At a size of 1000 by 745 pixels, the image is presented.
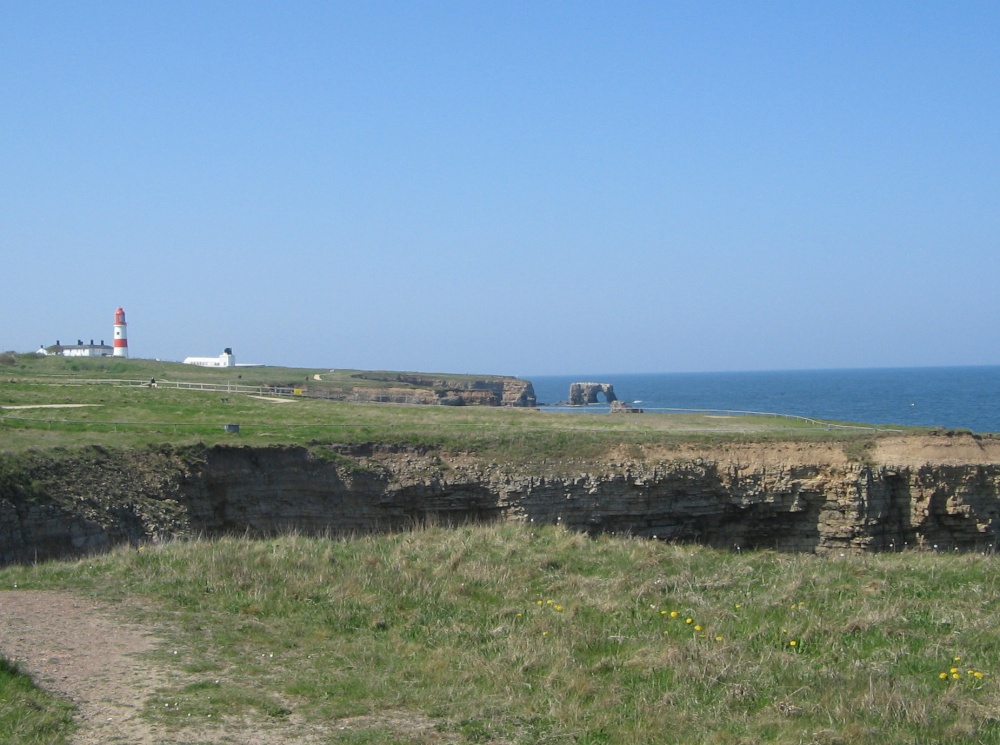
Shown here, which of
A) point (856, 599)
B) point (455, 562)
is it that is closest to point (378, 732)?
point (455, 562)

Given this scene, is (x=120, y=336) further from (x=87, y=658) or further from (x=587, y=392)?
(x=87, y=658)

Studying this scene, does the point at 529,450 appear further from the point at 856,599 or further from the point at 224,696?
the point at 224,696

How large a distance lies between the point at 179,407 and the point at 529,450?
17.5 meters

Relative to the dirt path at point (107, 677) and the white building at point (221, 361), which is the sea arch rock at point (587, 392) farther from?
the dirt path at point (107, 677)

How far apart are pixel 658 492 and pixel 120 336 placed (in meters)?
71.5

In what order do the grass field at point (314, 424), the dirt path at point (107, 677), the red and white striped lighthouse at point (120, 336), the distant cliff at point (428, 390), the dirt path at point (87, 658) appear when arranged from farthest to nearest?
the red and white striped lighthouse at point (120, 336)
the distant cliff at point (428, 390)
the grass field at point (314, 424)
the dirt path at point (87, 658)
the dirt path at point (107, 677)

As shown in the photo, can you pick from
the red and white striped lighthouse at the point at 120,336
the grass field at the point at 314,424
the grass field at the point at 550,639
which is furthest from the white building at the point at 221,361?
the grass field at the point at 550,639

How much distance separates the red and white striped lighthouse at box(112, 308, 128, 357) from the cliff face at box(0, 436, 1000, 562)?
64.2 metres

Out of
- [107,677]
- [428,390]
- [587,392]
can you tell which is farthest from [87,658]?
[587,392]

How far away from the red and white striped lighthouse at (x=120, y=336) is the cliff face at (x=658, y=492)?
211 feet

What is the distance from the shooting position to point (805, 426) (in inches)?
1512

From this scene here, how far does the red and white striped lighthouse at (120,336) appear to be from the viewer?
88.8m

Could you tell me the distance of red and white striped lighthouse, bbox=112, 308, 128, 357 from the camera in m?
88.8

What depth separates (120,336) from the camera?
89.3m
